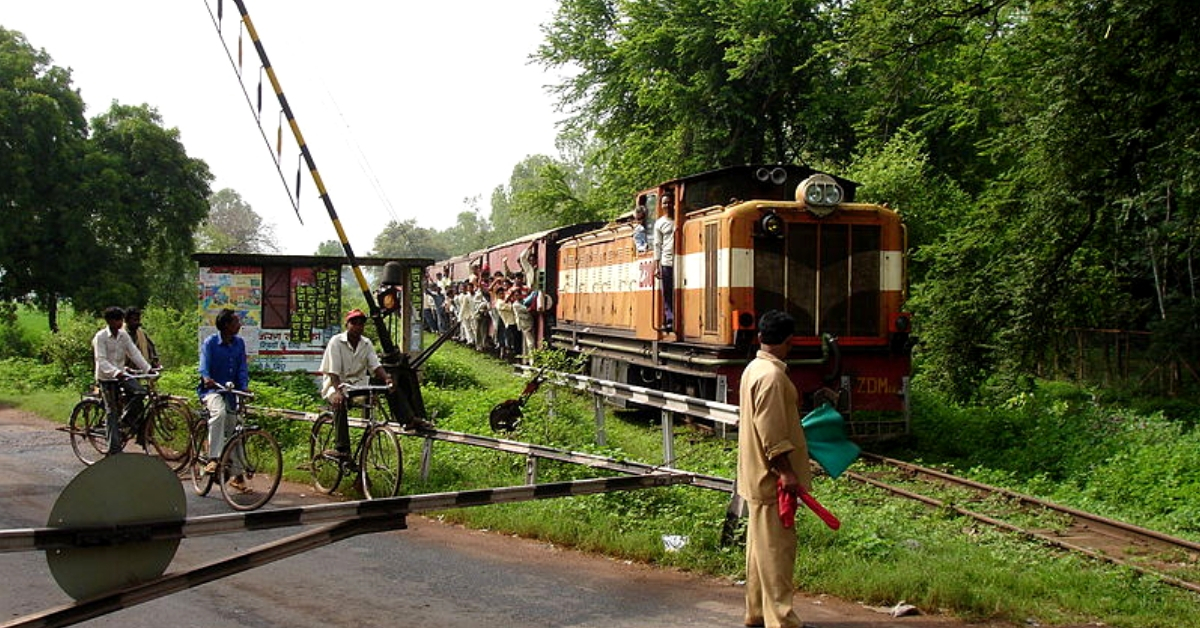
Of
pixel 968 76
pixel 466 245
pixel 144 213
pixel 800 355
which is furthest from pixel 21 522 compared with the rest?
pixel 466 245

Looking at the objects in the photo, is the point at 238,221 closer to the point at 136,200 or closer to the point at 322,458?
the point at 136,200

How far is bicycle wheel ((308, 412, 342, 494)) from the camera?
10.0m

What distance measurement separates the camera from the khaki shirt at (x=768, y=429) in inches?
229

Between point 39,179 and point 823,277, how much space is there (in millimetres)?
22530

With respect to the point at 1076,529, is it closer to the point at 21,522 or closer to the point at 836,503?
the point at 836,503

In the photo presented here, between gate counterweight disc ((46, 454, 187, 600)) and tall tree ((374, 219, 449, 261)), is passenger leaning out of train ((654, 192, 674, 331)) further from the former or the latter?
tall tree ((374, 219, 449, 261))

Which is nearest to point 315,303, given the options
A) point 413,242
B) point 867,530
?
point 867,530

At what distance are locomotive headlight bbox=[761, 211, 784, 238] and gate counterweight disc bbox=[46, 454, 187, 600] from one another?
9.24m

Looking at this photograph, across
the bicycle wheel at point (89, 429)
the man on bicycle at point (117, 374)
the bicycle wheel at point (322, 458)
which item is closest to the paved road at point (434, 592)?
the bicycle wheel at point (322, 458)

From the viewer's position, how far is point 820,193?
1316cm

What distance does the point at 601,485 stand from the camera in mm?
6953

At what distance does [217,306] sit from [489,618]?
35.7ft

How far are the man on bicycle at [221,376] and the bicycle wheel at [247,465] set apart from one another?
0.33 feet

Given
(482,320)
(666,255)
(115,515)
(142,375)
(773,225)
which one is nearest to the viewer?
(115,515)
